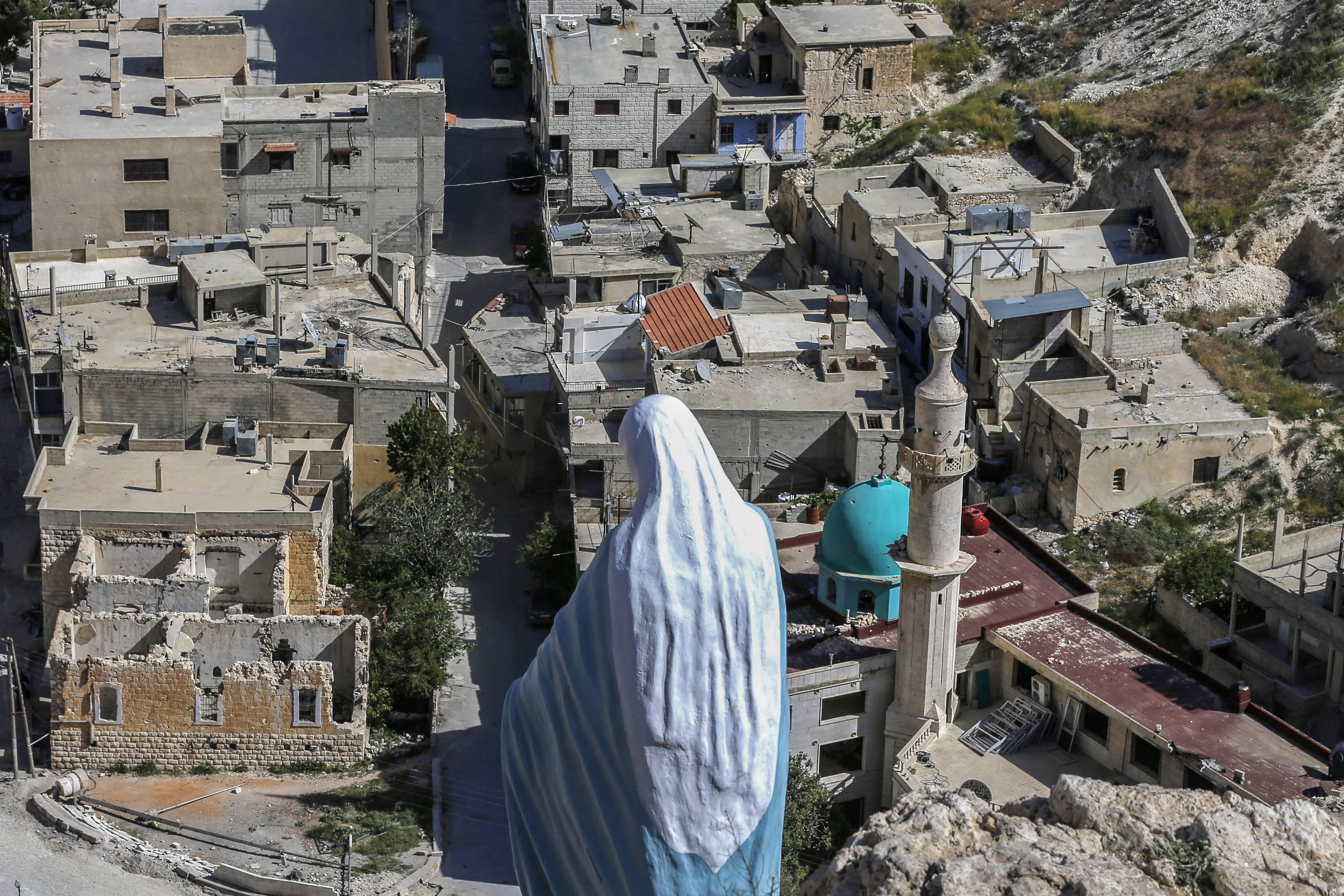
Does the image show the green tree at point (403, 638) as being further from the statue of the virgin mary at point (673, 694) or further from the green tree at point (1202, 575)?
the statue of the virgin mary at point (673, 694)

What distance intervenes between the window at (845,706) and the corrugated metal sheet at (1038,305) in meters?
14.6

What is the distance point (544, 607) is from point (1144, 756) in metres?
14.2

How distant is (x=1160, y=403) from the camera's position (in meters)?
49.2

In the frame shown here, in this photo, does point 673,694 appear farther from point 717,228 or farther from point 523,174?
point 523,174

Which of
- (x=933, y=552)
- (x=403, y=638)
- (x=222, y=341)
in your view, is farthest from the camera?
(x=222, y=341)

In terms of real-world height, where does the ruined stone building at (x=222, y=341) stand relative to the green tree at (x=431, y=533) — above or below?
above

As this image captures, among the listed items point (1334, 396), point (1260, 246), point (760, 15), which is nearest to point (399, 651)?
point (1334, 396)

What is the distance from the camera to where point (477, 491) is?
5209 cm

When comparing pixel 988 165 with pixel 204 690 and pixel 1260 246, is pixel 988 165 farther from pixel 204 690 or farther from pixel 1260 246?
pixel 204 690

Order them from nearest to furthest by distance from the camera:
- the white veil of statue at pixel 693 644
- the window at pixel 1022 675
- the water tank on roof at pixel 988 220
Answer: the white veil of statue at pixel 693 644
the window at pixel 1022 675
the water tank on roof at pixel 988 220

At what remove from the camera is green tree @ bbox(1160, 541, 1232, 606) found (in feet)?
143

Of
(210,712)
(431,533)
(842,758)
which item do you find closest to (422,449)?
(431,533)

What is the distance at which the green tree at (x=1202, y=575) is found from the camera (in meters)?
43.6

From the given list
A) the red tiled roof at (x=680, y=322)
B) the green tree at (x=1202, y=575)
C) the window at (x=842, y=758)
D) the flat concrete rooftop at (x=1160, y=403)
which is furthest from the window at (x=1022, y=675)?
the red tiled roof at (x=680, y=322)
